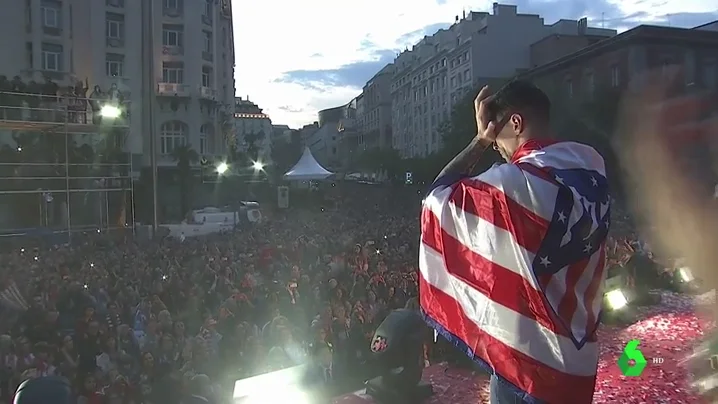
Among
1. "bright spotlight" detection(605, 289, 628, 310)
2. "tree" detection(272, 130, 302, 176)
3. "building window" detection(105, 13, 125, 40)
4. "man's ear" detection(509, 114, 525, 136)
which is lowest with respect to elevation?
"bright spotlight" detection(605, 289, 628, 310)

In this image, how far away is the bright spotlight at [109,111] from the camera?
68.4 feet

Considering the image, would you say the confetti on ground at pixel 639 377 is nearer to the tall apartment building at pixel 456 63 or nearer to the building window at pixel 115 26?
the building window at pixel 115 26

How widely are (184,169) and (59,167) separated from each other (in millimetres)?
13880

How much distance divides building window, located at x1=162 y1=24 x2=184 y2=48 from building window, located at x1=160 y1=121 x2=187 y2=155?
474 cm

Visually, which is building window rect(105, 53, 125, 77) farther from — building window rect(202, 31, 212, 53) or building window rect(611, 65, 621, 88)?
building window rect(611, 65, 621, 88)

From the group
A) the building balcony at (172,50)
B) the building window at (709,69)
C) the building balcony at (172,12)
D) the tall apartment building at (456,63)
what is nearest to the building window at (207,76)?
the building balcony at (172,50)

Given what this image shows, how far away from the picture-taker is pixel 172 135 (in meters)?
39.3

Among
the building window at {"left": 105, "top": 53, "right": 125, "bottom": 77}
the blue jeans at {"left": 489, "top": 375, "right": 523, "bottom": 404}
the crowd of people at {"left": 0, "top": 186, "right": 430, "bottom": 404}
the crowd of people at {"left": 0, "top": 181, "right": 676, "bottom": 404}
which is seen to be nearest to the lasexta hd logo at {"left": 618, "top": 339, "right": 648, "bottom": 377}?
the crowd of people at {"left": 0, "top": 181, "right": 676, "bottom": 404}

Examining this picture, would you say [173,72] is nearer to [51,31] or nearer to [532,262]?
[51,31]

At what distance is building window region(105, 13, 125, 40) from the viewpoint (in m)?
35.2

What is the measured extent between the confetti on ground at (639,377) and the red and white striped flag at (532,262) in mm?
3135

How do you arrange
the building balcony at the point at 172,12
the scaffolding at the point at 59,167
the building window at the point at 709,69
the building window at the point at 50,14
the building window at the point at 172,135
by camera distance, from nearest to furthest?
the building window at the point at 709,69, the scaffolding at the point at 59,167, the building window at the point at 50,14, the building balcony at the point at 172,12, the building window at the point at 172,135

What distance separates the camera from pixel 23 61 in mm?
31203

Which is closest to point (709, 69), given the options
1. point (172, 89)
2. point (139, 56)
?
point (139, 56)
